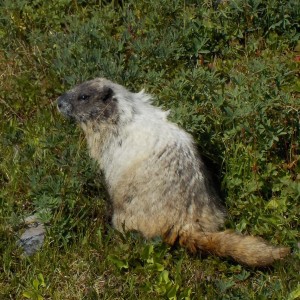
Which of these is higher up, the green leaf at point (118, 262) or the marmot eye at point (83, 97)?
the marmot eye at point (83, 97)

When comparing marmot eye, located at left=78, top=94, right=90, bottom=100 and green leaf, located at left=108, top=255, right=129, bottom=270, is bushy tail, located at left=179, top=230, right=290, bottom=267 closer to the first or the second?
green leaf, located at left=108, top=255, right=129, bottom=270

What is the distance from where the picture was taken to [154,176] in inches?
213

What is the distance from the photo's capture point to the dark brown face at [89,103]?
235 inches

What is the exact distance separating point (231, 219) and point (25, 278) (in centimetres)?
167

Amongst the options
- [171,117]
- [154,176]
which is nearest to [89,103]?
[171,117]

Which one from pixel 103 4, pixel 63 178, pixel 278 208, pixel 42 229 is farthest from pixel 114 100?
pixel 103 4

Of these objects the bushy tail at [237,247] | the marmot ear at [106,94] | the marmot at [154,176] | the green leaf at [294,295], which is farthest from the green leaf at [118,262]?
the marmot ear at [106,94]

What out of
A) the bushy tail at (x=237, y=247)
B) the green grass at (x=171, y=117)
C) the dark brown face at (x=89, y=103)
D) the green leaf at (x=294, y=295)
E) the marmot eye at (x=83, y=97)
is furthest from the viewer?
the marmot eye at (x=83, y=97)

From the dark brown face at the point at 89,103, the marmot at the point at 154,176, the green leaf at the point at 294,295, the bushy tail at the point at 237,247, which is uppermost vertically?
the dark brown face at the point at 89,103

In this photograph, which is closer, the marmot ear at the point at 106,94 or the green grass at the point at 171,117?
the green grass at the point at 171,117

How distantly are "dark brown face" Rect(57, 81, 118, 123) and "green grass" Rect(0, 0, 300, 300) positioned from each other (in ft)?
0.77

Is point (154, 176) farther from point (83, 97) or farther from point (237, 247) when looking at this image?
point (83, 97)

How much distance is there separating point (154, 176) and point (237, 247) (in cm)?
87

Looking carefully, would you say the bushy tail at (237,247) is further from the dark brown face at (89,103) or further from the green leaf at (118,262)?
the dark brown face at (89,103)
